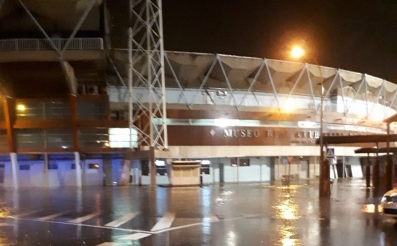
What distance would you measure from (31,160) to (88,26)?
12.1 meters

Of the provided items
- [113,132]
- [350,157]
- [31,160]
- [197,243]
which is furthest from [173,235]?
[350,157]

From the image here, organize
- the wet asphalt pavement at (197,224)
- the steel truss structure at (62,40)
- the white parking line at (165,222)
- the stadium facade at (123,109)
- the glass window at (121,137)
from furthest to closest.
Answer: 1. the glass window at (121,137)
2. the stadium facade at (123,109)
3. the steel truss structure at (62,40)
4. the white parking line at (165,222)
5. the wet asphalt pavement at (197,224)

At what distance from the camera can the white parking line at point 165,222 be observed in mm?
13812

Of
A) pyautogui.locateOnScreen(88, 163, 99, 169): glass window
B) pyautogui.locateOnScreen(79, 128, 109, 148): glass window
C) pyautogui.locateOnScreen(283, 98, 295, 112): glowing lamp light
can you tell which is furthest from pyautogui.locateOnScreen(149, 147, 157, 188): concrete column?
pyautogui.locateOnScreen(283, 98, 295, 112): glowing lamp light

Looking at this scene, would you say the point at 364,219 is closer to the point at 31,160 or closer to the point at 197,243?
the point at 197,243

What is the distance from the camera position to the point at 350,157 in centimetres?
5541

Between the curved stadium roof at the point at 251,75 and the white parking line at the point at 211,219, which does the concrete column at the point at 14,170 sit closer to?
the curved stadium roof at the point at 251,75

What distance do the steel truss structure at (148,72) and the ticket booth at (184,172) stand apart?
3087 mm

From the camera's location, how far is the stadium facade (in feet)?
111

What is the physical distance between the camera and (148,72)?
36406 mm

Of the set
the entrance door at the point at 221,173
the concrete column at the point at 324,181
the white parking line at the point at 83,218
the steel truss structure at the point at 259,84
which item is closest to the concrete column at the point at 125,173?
the steel truss structure at the point at 259,84

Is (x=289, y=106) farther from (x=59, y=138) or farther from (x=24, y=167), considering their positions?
(x=24, y=167)

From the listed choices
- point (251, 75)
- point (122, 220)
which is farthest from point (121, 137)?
point (122, 220)

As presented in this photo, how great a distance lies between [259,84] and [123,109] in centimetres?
1556
